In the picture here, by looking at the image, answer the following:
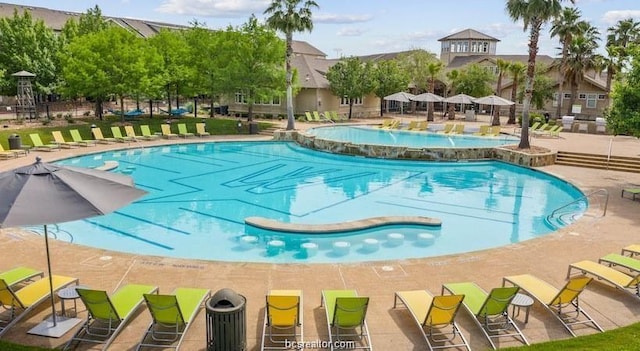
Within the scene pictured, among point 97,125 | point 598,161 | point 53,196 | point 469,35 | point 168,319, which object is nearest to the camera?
point 53,196

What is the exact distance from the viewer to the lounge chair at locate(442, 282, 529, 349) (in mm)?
7513

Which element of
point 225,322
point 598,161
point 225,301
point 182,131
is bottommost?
point 225,322

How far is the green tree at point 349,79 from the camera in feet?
145

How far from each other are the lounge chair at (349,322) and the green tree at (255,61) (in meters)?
29.6

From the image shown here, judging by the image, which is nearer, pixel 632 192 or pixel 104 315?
pixel 104 315

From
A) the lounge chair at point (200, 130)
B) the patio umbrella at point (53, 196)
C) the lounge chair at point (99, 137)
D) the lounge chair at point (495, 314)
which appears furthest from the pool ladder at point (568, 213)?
the lounge chair at point (99, 137)

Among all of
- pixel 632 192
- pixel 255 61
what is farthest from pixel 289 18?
pixel 632 192

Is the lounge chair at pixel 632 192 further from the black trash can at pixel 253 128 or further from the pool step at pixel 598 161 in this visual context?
the black trash can at pixel 253 128

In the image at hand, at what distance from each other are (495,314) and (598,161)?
19892 mm

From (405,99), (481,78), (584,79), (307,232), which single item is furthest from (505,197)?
(584,79)

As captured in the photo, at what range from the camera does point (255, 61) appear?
35.9 m

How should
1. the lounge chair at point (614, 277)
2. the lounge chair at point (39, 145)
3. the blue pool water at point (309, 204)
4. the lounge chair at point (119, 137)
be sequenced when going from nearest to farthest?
the lounge chair at point (614, 277), the blue pool water at point (309, 204), the lounge chair at point (39, 145), the lounge chair at point (119, 137)

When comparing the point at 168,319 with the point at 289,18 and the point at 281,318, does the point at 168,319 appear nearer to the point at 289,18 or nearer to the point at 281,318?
the point at 281,318

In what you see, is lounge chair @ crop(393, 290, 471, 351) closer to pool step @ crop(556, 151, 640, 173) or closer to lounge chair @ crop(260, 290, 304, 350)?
lounge chair @ crop(260, 290, 304, 350)
